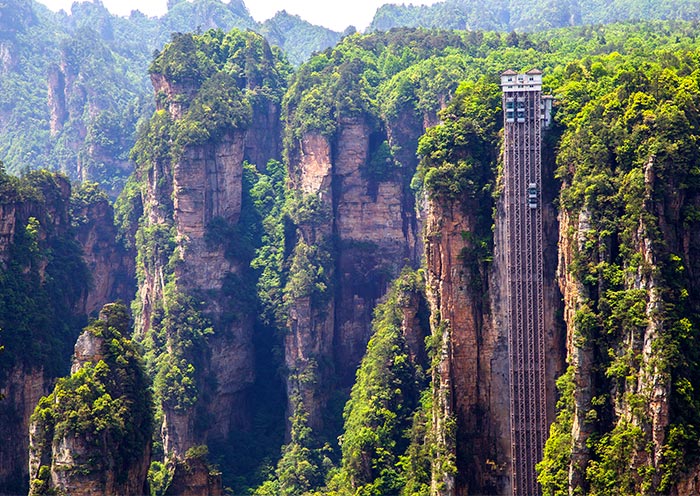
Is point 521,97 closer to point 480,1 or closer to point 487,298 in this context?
point 487,298

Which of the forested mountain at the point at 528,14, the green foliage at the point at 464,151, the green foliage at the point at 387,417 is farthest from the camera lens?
the forested mountain at the point at 528,14

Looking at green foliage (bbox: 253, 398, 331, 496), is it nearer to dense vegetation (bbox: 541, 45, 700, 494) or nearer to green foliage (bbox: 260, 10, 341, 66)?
dense vegetation (bbox: 541, 45, 700, 494)

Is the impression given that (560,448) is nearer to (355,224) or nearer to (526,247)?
(526,247)

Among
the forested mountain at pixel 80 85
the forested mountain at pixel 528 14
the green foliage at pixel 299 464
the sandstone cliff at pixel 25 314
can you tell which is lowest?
the green foliage at pixel 299 464

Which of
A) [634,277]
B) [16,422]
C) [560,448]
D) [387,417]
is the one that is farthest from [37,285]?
[634,277]

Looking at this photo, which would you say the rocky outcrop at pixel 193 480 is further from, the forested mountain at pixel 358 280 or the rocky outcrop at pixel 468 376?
the rocky outcrop at pixel 468 376

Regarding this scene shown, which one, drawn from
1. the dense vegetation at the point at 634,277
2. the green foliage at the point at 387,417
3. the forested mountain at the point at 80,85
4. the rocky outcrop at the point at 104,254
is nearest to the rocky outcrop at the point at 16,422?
the green foliage at the point at 387,417

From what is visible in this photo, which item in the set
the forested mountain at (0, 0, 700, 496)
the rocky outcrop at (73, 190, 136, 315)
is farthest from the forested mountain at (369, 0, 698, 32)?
the rocky outcrop at (73, 190, 136, 315)
